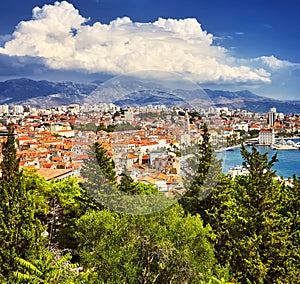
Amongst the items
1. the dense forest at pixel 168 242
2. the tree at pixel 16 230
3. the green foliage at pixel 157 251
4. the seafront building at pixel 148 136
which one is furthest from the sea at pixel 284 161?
the seafront building at pixel 148 136

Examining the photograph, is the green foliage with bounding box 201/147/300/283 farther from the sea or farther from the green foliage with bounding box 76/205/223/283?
the sea

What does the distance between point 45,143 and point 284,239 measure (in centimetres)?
2943

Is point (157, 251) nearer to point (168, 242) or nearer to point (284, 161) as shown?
point (168, 242)

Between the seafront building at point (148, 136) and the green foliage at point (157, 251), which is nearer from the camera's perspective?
the seafront building at point (148, 136)

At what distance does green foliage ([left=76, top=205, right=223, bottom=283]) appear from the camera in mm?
6242

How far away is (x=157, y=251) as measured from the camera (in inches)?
252

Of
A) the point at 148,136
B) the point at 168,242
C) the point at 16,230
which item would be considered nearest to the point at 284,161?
the point at 168,242

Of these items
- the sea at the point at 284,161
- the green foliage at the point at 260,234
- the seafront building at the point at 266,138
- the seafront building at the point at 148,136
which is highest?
the seafront building at the point at 148,136

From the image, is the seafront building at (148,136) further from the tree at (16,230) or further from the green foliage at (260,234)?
the green foliage at (260,234)

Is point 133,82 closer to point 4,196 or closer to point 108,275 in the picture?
point 108,275

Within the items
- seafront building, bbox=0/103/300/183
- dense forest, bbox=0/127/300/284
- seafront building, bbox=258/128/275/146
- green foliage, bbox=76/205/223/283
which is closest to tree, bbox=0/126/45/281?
dense forest, bbox=0/127/300/284

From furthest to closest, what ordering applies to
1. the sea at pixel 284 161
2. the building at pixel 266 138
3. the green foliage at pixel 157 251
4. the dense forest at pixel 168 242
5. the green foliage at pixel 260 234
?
1. the building at pixel 266 138
2. the sea at pixel 284 161
3. the green foliage at pixel 260 234
4. the green foliage at pixel 157 251
5. the dense forest at pixel 168 242

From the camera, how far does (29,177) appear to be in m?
12.1

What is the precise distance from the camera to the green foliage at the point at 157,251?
624 cm
